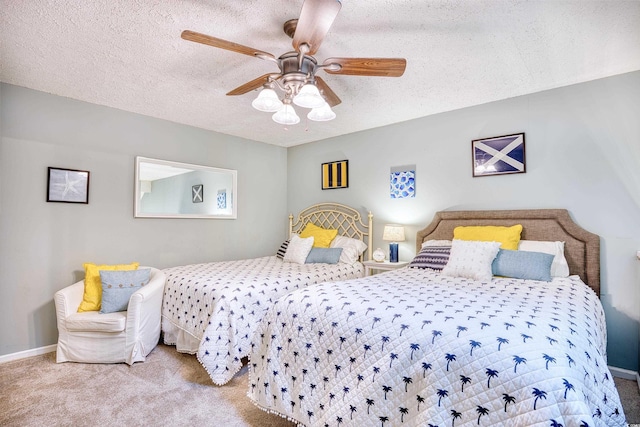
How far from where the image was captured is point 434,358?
1.36 metres

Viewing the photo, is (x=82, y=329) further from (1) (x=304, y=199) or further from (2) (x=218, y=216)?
(1) (x=304, y=199)

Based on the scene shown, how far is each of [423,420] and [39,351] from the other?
3.43 m

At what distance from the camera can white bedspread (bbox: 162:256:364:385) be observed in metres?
2.43

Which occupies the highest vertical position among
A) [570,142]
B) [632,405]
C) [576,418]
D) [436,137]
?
[436,137]

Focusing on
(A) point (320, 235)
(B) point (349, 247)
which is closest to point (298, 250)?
(A) point (320, 235)

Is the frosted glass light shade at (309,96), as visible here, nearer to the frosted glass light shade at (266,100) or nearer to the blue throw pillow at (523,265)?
the frosted glass light shade at (266,100)

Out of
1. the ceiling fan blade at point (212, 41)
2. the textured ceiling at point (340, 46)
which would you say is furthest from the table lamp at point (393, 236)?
the ceiling fan blade at point (212, 41)

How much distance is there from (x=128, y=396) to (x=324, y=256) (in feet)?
7.49

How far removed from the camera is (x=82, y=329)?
269cm

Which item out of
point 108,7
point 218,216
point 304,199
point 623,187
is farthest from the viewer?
point 304,199

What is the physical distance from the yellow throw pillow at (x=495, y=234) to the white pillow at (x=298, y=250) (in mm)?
1712

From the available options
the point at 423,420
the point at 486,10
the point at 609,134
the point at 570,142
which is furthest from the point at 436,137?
the point at 423,420

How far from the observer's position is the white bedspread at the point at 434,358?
3.80 ft

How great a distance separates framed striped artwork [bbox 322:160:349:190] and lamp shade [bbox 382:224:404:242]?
3.23ft
